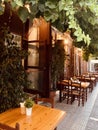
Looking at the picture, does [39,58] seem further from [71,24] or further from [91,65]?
[91,65]

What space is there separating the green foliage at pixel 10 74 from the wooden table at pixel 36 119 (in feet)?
2.27

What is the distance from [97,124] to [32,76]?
250cm

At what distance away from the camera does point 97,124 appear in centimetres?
471

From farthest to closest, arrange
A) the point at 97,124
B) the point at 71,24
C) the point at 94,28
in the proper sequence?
1. the point at 97,124
2. the point at 94,28
3. the point at 71,24

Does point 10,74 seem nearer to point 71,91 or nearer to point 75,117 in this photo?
point 75,117

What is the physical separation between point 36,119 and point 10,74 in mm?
1367

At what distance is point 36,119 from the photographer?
2594 mm

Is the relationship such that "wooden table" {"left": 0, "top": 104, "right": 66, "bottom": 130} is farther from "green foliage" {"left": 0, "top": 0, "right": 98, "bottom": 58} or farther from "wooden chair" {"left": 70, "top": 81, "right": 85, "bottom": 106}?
"wooden chair" {"left": 70, "top": 81, "right": 85, "bottom": 106}

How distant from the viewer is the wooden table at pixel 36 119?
7.68ft

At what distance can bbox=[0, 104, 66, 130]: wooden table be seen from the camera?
7.68 ft

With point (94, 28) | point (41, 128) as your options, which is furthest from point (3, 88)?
point (94, 28)

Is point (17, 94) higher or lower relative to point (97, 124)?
higher

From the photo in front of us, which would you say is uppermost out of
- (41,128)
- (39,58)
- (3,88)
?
(39,58)

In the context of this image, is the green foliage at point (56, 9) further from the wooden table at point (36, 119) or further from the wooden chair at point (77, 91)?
the wooden chair at point (77, 91)
